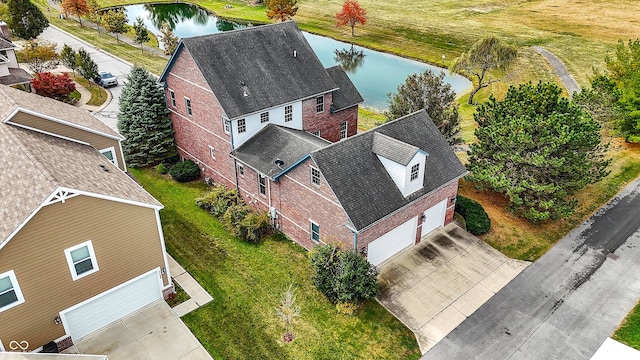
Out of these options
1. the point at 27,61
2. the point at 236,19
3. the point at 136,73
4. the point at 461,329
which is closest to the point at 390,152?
the point at 461,329

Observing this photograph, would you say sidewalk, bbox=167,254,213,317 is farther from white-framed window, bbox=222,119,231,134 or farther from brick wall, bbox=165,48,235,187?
white-framed window, bbox=222,119,231,134

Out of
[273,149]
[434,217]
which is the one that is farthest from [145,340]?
[434,217]

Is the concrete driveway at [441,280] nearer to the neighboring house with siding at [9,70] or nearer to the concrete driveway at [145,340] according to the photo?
the concrete driveway at [145,340]

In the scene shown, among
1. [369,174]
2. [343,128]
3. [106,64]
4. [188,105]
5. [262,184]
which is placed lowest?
[262,184]

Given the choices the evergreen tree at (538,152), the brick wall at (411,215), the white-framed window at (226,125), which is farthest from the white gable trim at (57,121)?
the evergreen tree at (538,152)

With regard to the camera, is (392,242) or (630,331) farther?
(392,242)

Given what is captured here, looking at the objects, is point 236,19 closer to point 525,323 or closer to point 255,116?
point 255,116

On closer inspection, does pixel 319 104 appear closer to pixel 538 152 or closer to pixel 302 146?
pixel 302 146
